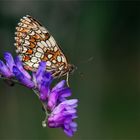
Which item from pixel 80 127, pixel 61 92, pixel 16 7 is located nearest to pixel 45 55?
pixel 61 92

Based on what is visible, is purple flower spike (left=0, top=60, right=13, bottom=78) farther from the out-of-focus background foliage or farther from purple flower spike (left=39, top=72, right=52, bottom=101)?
the out-of-focus background foliage

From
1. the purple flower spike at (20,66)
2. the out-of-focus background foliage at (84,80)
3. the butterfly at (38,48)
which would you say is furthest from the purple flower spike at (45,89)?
the out-of-focus background foliage at (84,80)

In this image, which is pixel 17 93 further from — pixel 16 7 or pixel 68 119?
pixel 68 119

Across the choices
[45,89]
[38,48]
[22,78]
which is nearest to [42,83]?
[45,89]

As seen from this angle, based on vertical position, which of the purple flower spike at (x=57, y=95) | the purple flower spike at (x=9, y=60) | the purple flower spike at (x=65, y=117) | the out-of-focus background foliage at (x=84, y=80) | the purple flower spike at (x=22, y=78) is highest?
the purple flower spike at (x=9, y=60)

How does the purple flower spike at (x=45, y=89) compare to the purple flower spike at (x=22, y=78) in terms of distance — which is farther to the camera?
the purple flower spike at (x=22, y=78)

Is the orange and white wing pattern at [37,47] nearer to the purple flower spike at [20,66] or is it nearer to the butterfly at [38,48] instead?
the butterfly at [38,48]

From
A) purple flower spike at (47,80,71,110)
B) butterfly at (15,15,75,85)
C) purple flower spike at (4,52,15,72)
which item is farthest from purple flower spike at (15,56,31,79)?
purple flower spike at (47,80,71,110)

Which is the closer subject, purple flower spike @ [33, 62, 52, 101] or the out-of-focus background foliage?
purple flower spike @ [33, 62, 52, 101]
